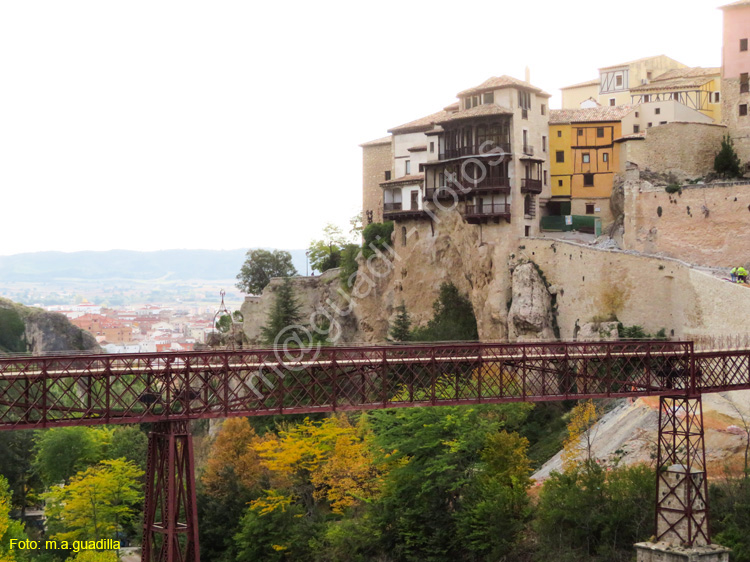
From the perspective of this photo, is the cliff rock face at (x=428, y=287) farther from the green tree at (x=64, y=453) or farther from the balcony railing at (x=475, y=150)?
the green tree at (x=64, y=453)

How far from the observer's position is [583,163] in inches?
2601

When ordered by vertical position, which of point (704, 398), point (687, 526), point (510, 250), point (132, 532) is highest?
point (510, 250)

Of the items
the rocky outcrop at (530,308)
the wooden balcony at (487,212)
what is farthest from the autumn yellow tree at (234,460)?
the wooden balcony at (487,212)

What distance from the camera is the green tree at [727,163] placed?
61.2 metres

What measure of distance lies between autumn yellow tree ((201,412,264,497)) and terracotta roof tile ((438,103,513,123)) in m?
23.0

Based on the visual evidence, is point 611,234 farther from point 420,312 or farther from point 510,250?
point 420,312

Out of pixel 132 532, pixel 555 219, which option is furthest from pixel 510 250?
pixel 132 532

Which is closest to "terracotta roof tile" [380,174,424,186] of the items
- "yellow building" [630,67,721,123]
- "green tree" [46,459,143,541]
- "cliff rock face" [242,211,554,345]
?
"cliff rock face" [242,211,554,345]

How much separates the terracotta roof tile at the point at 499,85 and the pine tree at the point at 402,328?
1554 centimetres

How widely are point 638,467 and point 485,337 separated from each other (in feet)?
76.7

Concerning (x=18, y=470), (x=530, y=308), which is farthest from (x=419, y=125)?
(x=18, y=470)

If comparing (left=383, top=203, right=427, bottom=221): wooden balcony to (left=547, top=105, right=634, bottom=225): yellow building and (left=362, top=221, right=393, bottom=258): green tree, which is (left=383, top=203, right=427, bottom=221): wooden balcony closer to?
(left=362, top=221, right=393, bottom=258): green tree

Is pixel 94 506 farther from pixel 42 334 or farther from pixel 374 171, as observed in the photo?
pixel 42 334

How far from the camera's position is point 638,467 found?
4072cm
